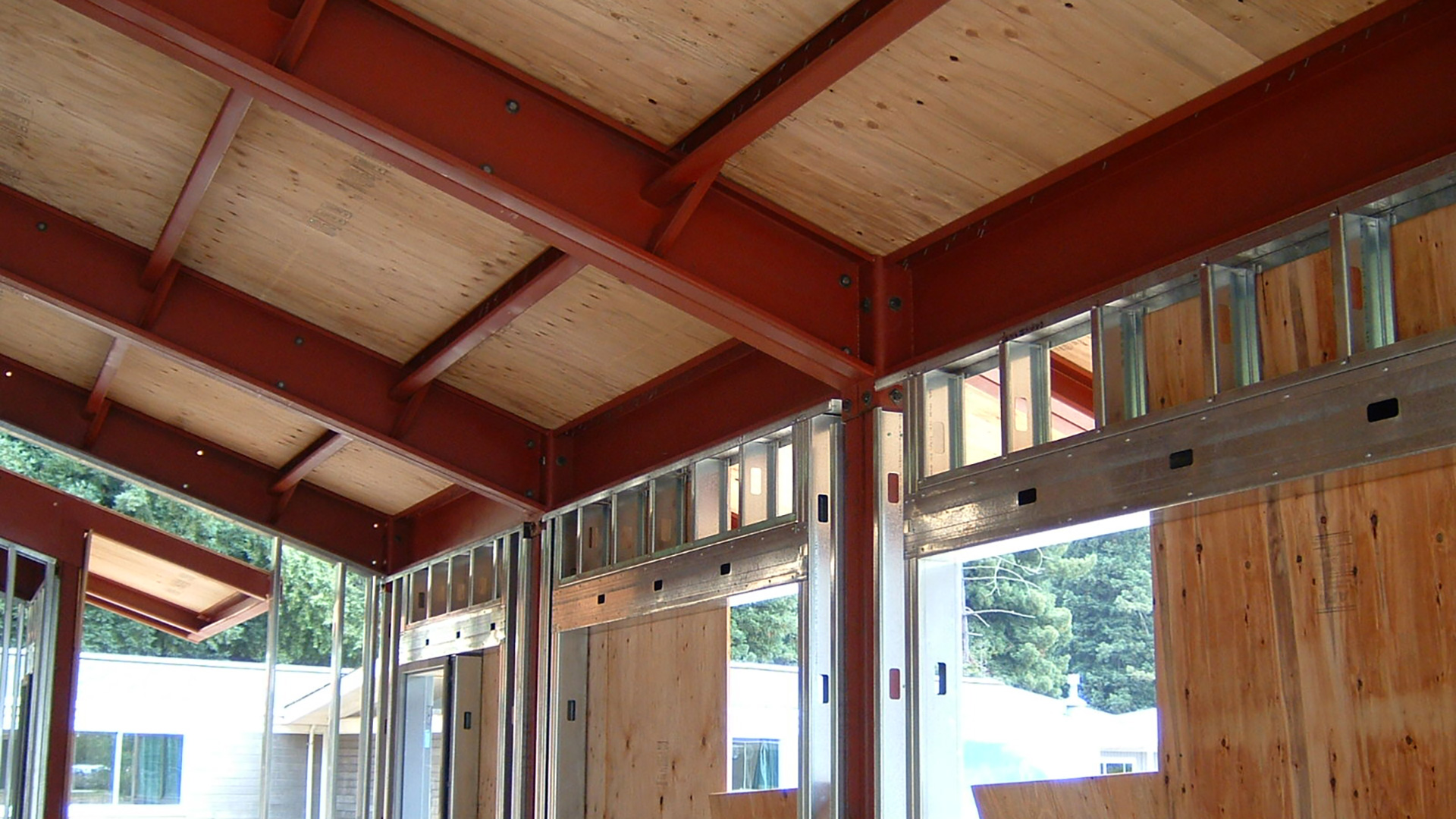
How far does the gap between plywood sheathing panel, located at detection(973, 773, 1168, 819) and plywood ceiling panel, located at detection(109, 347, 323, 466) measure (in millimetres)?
6478

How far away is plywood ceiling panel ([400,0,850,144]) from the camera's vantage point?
473cm

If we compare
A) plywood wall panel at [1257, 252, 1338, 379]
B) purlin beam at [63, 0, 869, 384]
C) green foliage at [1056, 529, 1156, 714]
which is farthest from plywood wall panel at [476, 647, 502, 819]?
green foliage at [1056, 529, 1156, 714]

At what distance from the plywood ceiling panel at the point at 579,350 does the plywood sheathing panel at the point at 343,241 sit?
1.00 feet

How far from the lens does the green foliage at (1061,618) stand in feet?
90.0

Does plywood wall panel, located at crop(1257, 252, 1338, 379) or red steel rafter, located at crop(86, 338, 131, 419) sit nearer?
plywood wall panel, located at crop(1257, 252, 1338, 379)

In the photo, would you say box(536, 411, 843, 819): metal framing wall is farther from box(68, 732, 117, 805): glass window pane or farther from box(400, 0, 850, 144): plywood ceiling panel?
box(68, 732, 117, 805): glass window pane

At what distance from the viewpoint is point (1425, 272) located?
3760 mm

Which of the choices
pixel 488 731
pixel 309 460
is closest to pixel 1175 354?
pixel 488 731

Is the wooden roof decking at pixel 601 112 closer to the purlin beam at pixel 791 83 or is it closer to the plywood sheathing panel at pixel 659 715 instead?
the purlin beam at pixel 791 83

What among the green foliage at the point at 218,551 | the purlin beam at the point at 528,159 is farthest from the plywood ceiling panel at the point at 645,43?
the green foliage at the point at 218,551

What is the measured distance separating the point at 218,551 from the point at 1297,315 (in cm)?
1888

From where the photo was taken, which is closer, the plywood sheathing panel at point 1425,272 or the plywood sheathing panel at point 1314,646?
the plywood sheathing panel at point 1314,646

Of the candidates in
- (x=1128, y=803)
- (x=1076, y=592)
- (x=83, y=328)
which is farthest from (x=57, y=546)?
(x=1076, y=592)

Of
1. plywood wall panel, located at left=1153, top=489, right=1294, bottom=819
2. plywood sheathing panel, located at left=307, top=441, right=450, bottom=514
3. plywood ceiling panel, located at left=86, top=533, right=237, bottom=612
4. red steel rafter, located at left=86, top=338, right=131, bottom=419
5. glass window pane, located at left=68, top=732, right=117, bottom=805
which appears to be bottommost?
glass window pane, located at left=68, top=732, right=117, bottom=805
